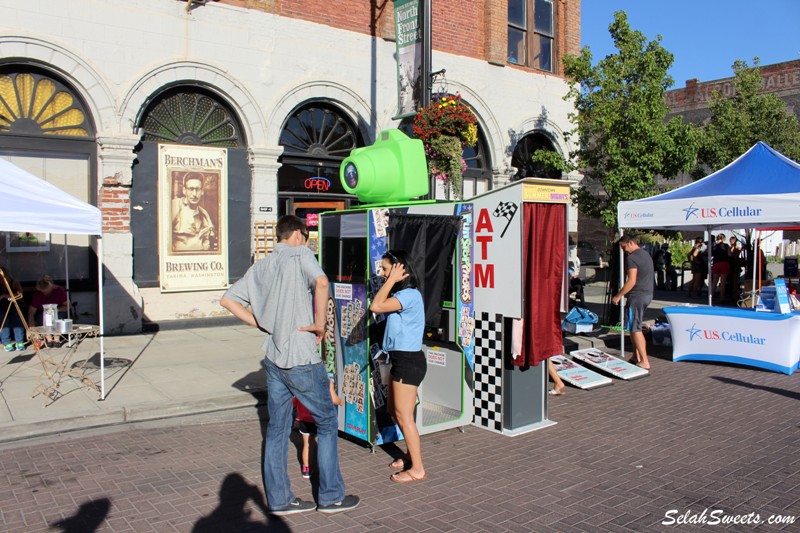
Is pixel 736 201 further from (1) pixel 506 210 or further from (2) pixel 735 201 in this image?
(1) pixel 506 210

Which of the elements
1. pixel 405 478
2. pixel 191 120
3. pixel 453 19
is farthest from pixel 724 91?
pixel 405 478

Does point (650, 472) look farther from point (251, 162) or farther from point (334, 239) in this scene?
point (251, 162)

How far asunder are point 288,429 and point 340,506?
2.14 ft

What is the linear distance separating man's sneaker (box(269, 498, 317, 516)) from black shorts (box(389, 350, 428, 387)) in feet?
3.77

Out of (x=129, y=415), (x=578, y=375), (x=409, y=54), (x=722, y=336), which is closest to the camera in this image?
(x=129, y=415)

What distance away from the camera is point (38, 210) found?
702 cm

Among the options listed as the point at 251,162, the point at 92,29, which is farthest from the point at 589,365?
the point at 92,29

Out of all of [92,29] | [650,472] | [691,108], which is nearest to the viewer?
[650,472]

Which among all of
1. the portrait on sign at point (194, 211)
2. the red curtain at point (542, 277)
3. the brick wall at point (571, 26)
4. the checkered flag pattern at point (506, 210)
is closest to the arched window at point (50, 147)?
the portrait on sign at point (194, 211)

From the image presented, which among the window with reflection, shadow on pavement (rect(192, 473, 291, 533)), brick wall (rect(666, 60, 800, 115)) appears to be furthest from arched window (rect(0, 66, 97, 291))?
brick wall (rect(666, 60, 800, 115))

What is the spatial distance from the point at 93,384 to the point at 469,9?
12.6 meters

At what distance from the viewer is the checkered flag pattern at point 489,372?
6566mm

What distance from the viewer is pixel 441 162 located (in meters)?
11.2
